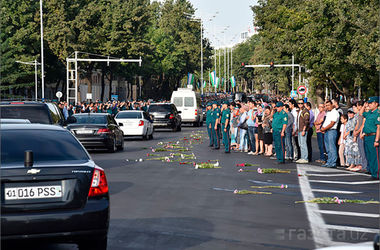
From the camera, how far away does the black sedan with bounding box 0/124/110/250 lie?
714 centimetres

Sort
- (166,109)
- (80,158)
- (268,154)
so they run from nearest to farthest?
(80,158) < (268,154) < (166,109)

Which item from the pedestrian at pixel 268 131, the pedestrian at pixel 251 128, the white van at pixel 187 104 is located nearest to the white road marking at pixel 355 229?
the pedestrian at pixel 268 131

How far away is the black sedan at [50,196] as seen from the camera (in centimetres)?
714

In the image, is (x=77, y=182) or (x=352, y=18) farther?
(x=352, y=18)

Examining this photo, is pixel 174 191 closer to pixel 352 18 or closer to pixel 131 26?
pixel 352 18

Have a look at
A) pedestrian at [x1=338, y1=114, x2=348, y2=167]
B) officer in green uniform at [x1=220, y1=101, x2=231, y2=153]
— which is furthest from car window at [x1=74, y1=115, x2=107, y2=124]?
pedestrian at [x1=338, y1=114, x2=348, y2=167]

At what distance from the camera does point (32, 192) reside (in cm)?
729

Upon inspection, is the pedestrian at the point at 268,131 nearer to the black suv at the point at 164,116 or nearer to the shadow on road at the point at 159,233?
the shadow on road at the point at 159,233

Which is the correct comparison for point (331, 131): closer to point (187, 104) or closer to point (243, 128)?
point (243, 128)

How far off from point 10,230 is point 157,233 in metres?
2.55

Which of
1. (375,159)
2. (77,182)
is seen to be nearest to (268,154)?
(375,159)

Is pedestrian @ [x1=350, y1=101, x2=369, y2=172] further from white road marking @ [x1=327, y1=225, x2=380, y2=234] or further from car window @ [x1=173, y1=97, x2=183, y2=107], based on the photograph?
car window @ [x1=173, y1=97, x2=183, y2=107]

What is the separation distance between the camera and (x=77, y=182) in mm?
7508

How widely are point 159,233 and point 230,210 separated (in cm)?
237
